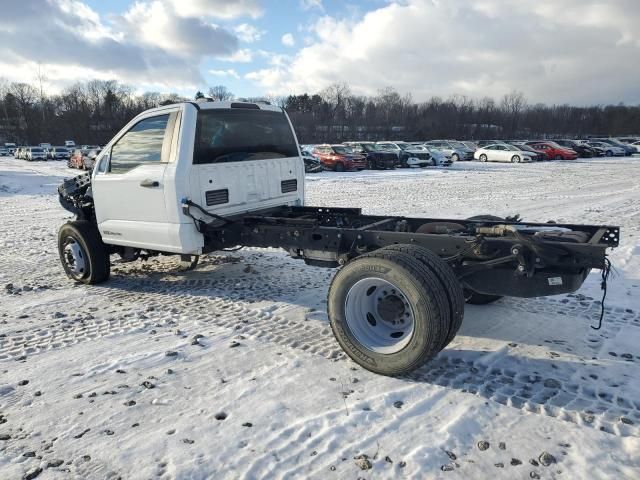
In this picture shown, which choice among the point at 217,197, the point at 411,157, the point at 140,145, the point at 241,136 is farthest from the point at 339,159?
the point at 217,197

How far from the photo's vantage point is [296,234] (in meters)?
4.87

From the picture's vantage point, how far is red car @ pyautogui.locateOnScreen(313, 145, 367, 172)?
A: 27.9 meters

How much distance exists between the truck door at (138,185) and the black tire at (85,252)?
20cm

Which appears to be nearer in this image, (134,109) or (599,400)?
(599,400)

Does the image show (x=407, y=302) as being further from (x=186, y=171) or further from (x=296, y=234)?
(x=186, y=171)

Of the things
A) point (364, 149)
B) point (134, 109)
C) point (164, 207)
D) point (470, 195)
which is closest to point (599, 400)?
point (164, 207)

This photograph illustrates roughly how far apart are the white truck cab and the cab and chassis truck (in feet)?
0.05

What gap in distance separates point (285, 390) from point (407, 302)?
1148 millimetres

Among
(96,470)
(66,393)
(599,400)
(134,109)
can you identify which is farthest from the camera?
(134,109)

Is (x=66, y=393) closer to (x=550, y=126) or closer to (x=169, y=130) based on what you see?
(x=169, y=130)

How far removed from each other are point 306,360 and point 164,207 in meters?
2.49

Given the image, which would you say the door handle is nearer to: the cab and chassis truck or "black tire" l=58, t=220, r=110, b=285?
the cab and chassis truck

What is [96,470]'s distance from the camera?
279 cm

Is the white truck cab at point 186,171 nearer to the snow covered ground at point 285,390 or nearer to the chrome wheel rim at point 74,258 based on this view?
the chrome wheel rim at point 74,258
